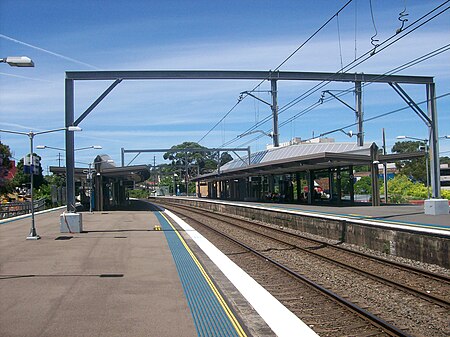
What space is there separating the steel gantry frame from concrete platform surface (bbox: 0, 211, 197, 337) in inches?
236

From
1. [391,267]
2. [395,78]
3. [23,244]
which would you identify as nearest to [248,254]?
[391,267]

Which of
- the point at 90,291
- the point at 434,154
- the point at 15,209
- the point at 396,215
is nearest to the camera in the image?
the point at 90,291

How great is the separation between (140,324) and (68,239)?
11.2 metres

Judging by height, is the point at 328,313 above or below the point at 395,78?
below

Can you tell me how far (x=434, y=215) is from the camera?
2059cm

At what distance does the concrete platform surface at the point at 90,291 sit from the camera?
621 centimetres

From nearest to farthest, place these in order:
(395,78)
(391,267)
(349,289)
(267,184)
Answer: (349,289) → (391,267) → (395,78) → (267,184)

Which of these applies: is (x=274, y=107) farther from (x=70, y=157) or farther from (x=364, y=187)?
(x=364, y=187)

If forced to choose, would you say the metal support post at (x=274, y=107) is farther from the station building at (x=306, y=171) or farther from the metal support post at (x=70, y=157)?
the metal support post at (x=70, y=157)

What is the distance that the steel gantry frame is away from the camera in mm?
19453

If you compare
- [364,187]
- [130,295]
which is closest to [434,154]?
[130,295]

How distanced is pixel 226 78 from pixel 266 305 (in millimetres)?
16118

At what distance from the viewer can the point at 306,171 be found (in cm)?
4019

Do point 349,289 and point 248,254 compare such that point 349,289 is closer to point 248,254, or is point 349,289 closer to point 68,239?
point 248,254
